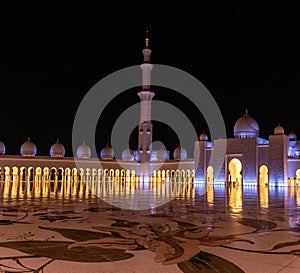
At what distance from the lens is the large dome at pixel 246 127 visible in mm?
20219

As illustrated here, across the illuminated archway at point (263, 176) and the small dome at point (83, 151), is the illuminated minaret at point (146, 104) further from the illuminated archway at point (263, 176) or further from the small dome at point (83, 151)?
the illuminated archway at point (263, 176)

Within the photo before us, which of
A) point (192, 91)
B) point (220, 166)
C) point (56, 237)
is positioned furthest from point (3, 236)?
point (220, 166)

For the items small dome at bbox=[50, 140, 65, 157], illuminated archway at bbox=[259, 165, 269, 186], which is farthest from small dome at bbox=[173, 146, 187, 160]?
small dome at bbox=[50, 140, 65, 157]

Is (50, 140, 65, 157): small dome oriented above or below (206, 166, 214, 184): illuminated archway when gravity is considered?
above

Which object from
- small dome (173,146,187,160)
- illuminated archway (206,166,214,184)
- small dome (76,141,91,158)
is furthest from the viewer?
small dome (76,141,91,158)

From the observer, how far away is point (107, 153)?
88.6 feet

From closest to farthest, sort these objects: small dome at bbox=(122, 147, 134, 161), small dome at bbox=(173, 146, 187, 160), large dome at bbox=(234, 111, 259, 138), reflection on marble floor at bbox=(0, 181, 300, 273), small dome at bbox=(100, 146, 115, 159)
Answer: reflection on marble floor at bbox=(0, 181, 300, 273) < large dome at bbox=(234, 111, 259, 138) < small dome at bbox=(173, 146, 187, 160) < small dome at bbox=(100, 146, 115, 159) < small dome at bbox=(122, 147, 134, 161)

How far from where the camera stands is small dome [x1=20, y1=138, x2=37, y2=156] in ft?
77.8

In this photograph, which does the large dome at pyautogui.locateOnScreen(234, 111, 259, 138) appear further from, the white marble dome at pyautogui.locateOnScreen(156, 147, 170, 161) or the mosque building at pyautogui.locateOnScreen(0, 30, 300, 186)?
the white marble dome at pyautogui.locateOnScreen(156, 147, 170, 161)

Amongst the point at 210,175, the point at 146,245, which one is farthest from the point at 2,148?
the point at 146,245

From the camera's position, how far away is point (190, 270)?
1.79m

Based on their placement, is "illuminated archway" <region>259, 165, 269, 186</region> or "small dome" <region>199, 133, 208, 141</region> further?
"small dome" <region>199, 133, 208, 141</region>

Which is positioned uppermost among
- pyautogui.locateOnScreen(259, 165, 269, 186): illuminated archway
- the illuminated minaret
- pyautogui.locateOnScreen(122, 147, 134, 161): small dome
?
the illuminated minaret

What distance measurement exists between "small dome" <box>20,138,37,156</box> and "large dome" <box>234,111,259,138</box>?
13281 millimetres
